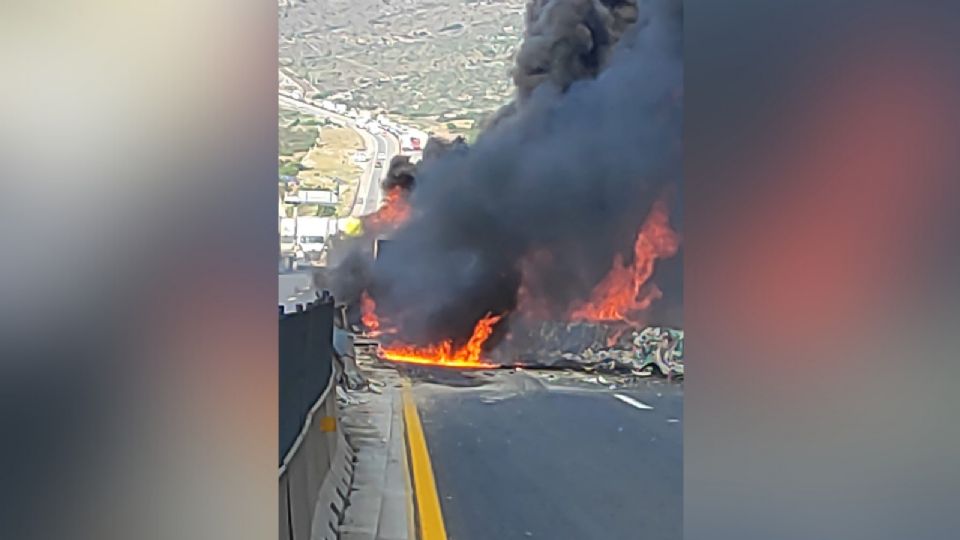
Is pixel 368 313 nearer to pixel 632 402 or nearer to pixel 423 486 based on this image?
pixel 632 402

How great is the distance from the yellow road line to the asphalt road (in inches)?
2.9

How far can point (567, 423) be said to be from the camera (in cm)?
1098

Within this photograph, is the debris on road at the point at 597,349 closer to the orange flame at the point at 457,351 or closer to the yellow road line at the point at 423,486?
the orange flame at the point at 457,351

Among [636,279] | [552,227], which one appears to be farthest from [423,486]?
[552,227]

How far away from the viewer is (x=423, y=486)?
25.1 feet

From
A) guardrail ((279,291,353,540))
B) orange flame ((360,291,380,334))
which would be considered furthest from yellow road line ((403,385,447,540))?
Answer: orange flame ((360,291,380,334))

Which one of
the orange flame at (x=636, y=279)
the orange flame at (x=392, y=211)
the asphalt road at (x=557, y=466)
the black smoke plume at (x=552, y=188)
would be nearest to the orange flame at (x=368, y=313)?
the black smoke plume at (x=552, y=188)

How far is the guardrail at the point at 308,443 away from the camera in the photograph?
5.11 m

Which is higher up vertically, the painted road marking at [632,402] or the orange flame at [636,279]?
the orange flame at [636,279]

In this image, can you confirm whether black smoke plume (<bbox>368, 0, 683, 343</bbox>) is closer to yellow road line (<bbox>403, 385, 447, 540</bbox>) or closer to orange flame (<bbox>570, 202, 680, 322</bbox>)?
orange flame (<bbox>570, 202, 680, 322</bbox>)

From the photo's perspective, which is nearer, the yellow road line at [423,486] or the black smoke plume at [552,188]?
the yellow road line at [423,486]

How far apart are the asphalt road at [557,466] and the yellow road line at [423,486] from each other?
7 cm
